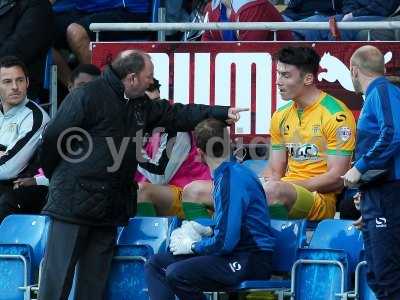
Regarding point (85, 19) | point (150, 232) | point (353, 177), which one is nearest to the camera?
point (353, 177)

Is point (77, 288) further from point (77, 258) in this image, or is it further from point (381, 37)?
point (381, 37)

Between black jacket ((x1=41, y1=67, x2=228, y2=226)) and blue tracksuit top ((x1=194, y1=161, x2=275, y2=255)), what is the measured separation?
2.41 ft

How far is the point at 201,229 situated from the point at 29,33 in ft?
11.6

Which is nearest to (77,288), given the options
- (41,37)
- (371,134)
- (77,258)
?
(77,258)

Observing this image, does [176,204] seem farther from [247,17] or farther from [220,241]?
[247,17]

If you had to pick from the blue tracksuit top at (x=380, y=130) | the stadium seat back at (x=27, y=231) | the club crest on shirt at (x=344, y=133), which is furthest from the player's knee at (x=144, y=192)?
the blue tracksuit top at (x=380, y=130)

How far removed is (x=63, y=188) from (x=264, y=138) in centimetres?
219

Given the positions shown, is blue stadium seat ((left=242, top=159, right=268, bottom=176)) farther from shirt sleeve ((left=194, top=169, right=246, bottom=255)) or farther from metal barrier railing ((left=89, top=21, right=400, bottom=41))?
shirt sleeve ((left=194, top=169, right=246, bottom=255))

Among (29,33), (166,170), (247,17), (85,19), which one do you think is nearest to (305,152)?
(166,170)

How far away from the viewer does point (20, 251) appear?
9.30m

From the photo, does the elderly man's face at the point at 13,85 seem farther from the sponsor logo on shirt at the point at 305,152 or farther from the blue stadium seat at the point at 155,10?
the sponsor logo on shirt at the point at 305,152

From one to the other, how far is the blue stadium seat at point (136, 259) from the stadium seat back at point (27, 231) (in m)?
0.68

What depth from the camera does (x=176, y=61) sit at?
1056cm

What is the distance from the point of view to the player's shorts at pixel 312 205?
29.4 feet
